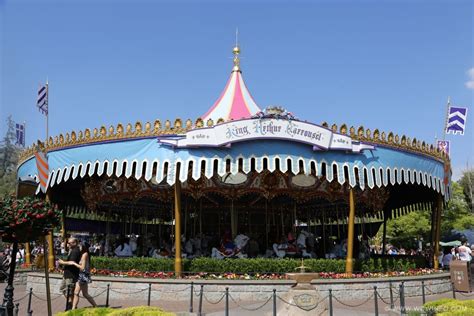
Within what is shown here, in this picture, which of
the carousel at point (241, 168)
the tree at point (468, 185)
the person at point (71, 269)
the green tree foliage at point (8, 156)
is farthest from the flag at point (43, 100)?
the green tree foliage at point (8, 156)

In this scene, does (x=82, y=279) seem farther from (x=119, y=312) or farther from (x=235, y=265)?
(x=235, y=265)

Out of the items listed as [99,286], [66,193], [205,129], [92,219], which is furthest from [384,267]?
[92,219]

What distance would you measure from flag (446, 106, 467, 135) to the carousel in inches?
116

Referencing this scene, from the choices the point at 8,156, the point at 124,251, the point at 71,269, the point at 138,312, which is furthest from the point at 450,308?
the point at 8,156

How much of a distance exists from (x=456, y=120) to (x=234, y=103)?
11786 mm

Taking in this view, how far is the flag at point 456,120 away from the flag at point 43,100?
20950 millimetres

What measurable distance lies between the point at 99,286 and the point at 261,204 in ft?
31.4

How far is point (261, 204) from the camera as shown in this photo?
76.4 ft

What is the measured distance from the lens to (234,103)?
23609mm

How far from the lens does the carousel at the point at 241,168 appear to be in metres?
16.9

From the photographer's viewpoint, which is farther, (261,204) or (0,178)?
(0,178)

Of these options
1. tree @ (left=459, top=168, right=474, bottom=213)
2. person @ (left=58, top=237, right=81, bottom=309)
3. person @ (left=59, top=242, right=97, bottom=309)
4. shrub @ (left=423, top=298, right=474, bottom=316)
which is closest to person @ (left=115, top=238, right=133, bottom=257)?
person @ (left=58, top=237, right=81, bottom=309)

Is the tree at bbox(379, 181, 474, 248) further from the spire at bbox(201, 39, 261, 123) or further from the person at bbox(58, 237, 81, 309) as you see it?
the person at bbox(58, 237, 81, 309)

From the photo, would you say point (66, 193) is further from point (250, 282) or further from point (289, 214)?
point (250, 282)
